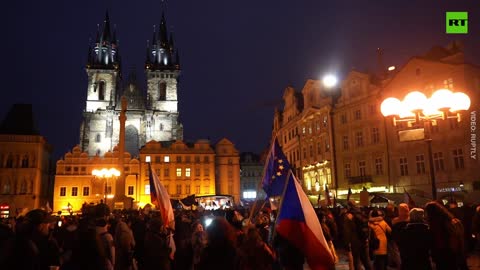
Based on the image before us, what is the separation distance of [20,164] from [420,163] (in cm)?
5176

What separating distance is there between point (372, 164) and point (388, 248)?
2985cm

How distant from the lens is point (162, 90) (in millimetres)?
85938

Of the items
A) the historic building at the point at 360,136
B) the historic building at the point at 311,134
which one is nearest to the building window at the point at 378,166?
the historic building at the point at 360,136

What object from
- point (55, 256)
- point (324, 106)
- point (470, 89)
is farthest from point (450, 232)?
point (324, 106)

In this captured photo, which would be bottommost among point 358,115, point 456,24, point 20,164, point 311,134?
point 20,164

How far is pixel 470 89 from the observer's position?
28.4 metres

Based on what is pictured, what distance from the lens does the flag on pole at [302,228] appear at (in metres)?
5.57

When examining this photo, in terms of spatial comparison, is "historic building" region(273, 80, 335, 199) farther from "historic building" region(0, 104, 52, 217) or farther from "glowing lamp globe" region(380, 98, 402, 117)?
"historic building" region(0, 104, 52, 217)

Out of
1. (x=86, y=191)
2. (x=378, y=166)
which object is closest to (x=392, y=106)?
(x=378, y=166)

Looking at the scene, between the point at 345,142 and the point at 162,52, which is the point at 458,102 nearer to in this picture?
the point at 345,142

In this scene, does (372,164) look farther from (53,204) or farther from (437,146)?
(53,204)

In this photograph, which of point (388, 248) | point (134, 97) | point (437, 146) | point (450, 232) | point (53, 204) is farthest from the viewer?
point (134, 97)

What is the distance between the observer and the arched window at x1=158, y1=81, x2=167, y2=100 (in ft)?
279

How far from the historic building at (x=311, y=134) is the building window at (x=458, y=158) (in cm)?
1377
